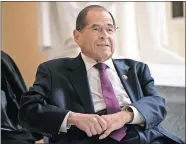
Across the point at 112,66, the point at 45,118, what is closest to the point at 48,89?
the point at 45,118

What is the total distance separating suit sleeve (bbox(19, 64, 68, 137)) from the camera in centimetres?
95

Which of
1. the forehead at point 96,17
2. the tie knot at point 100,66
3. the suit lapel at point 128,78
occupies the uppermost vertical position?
the forehead at point 96,17

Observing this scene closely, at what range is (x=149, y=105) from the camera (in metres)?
1.03

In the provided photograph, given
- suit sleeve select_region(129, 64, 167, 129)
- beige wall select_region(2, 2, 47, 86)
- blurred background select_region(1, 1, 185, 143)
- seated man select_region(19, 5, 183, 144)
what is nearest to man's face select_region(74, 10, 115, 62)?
seated man select_region(19, 5, 183, 144)

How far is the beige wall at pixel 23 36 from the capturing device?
1623mm

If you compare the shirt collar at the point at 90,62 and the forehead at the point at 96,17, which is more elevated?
the forehead at the point at 96,17

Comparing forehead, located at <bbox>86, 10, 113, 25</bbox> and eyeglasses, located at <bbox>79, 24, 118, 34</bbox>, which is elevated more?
forehead, located at <bbox>86, 10, 113, 25</bbox>

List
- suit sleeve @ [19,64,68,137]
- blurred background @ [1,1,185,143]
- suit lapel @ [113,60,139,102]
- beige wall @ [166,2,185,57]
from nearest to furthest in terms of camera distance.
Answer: suit sleeve @ [19,64,68,137]
suit lapel @ [113,60,139,102]
blurred background @ [1,1,185,143]
beige wall @ [166,2,185,57]

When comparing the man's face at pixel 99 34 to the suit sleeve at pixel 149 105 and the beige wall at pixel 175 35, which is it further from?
the beige wall at pixel 175 35

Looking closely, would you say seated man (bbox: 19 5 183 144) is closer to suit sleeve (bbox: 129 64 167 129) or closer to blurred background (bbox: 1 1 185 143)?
suit sleeve (bbox: 129 64 167 129)

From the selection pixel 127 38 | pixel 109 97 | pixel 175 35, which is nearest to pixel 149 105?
pixel 109 97

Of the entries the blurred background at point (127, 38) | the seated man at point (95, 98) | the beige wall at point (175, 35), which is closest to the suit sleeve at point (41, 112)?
the seated man at point (95, 98)

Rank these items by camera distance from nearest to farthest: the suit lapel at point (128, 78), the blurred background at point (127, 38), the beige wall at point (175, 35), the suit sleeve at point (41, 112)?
the suit sleeve at point (41, 112)
the suit lapel at point (128, 78)
the blurred background at point (127, 38)
the beige wall at point (175, 35)

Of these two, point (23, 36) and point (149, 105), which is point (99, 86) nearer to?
point (149, 105)
